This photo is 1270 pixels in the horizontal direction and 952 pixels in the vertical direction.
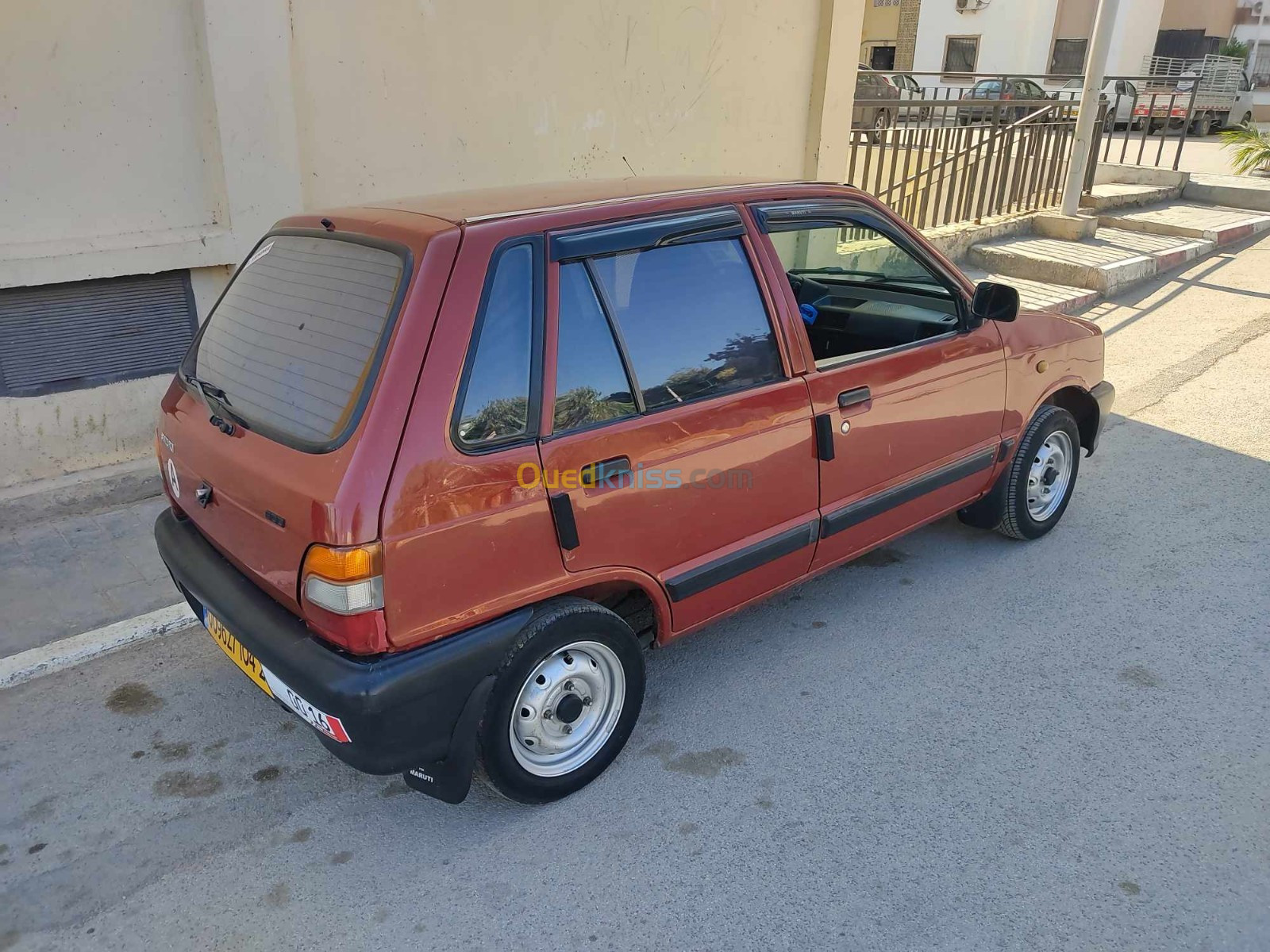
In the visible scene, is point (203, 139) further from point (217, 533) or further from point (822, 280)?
point (822, 280)

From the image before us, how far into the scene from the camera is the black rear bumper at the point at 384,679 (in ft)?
7.81

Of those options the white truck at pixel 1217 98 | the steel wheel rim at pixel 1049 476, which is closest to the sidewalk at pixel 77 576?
the steel wheel rim at pixel 1049 476

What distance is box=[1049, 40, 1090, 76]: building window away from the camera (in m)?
30.2

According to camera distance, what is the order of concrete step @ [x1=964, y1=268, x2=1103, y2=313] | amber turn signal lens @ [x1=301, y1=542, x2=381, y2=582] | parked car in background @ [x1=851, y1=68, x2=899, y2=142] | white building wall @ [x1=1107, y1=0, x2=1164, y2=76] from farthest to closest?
1. white building wall @ [x1=1107, y1=0, x2=1164, y2=76]
2. parked car in background @ [x1=851, y1=68, x2=899, y2=142]
3. concrete step @ [x1=964, y1=268, x2=1103, y2=313]
4. amber turn signal lens @ [x1=301, y1=542, x2=381, y2=582]

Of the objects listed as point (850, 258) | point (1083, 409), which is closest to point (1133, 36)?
point (1083, 409)

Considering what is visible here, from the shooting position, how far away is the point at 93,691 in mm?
3506

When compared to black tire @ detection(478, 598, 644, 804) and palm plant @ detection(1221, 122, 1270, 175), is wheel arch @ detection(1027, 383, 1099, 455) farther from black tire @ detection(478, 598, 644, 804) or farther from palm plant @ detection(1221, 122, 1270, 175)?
palm plant @ detection(1221, 122, 1270, 175)

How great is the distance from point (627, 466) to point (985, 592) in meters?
2.14

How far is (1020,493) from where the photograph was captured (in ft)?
14.1

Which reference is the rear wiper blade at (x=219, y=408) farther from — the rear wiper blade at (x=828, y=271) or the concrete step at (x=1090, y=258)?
the concrete step at (x=1090, y=258)

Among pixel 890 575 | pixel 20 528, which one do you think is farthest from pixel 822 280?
pixel 20 528

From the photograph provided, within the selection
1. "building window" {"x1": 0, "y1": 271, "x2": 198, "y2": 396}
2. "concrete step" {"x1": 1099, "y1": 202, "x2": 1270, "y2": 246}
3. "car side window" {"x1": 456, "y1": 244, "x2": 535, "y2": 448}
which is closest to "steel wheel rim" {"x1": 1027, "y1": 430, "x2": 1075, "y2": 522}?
"car side window" {"x1": 456, "y1": 244, "x2": 535, "y2": 448}

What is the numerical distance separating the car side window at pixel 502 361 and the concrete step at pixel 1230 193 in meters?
13.9
